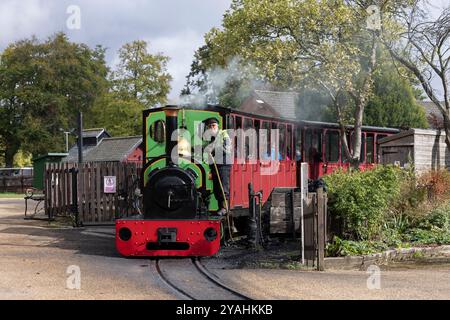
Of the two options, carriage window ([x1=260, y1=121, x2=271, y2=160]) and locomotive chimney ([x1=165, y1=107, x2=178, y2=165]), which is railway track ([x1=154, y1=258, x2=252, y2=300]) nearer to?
locomotive chimney ([x1=165, y1=107, x2=178, y2=165])

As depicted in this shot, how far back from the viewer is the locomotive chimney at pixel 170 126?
36.4ft

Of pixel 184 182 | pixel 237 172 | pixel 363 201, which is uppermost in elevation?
pixel 237 172

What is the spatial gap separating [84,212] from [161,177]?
21.7 feet

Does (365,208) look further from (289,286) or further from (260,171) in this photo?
(260,171)

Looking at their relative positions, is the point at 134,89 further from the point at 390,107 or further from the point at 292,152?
the point at 292,152

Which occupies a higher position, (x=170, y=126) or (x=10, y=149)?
(x=10, y=149)

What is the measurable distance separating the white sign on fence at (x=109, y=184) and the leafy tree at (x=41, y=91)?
39.8 metres

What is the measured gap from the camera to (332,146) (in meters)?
19.6

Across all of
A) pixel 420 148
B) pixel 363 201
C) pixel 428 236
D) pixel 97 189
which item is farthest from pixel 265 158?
pixel 420 148

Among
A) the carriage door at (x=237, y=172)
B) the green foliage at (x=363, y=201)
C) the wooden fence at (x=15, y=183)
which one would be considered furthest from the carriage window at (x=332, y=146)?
the wooden fence at (x=15, y=183)

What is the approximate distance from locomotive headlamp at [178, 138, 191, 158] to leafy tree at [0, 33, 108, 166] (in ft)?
149

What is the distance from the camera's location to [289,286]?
7984 millimetres

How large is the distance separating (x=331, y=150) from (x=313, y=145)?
6.09ft

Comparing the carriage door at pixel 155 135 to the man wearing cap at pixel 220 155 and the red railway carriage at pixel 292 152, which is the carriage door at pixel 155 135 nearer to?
the man wearing cap at pixel 220 155
